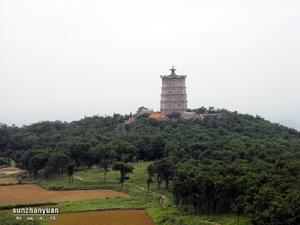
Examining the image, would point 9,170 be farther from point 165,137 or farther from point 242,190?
point 242,190

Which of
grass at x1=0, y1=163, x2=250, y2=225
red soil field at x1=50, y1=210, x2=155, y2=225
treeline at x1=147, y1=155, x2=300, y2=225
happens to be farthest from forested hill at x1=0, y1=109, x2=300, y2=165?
red soil field at x1=50, y1=210, x2=155, y2=225

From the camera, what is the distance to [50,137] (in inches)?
3548

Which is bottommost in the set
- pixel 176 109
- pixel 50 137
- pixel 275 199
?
pixel 275 199

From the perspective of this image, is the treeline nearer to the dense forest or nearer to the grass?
the dense forest

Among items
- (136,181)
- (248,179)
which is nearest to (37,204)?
(136,181)

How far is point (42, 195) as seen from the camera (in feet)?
179

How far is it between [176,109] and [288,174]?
199 feet

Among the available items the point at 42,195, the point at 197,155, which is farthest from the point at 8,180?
the point at 197,155

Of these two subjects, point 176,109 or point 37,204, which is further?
point 176,109

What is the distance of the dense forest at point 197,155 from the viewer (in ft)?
123

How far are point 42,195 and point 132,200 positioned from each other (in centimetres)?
1230

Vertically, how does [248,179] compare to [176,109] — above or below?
below

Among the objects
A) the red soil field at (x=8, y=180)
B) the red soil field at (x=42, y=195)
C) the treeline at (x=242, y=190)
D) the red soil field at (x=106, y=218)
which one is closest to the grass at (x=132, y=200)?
the red soil field at (x=106, y=218)

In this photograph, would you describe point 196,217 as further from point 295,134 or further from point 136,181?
point 295,134
